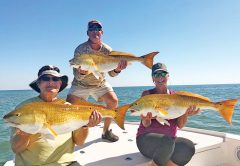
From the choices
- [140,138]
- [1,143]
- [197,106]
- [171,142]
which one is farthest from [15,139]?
[1,143]

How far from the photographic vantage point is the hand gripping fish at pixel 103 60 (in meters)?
4.92

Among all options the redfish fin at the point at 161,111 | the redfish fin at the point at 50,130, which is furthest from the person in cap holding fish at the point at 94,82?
the redfish fin at the point at 50,130

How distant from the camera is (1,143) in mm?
12109

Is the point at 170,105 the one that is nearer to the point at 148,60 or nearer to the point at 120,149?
the point at 148,60

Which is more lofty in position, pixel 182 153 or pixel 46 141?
pixel 46 141

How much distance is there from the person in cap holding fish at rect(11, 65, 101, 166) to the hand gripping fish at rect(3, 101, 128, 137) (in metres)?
0.16

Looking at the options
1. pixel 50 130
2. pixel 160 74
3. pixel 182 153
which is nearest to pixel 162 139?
pixel 182 153

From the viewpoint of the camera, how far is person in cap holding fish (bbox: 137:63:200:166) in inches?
169

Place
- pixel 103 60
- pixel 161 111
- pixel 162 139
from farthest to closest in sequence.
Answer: pixel 103 60
pixel 162 139
pixel 161 111

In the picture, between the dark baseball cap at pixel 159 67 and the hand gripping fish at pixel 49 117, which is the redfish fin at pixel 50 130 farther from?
the dark baseball cap at pixel 159 67

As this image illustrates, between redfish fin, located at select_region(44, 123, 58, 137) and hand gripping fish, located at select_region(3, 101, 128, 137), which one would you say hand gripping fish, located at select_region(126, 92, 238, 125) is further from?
redfish fin, located at select_region(44, 123, 58, 137)

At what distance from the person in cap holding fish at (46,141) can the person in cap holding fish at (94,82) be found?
176cm

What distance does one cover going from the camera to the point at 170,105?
4223 millimetres

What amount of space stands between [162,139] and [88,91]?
2.27 meters
